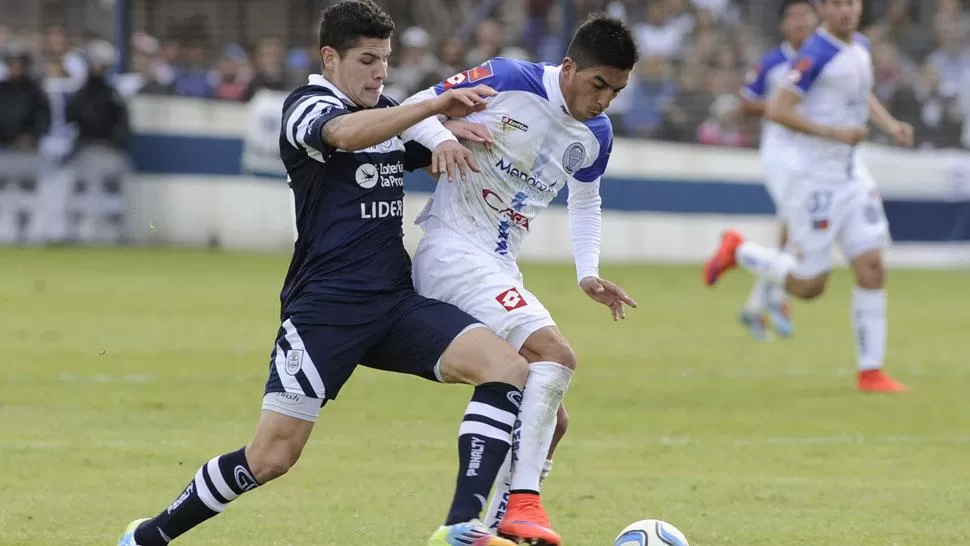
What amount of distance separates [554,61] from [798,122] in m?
11.4

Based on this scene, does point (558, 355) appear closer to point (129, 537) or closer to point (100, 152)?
point (129, 537)

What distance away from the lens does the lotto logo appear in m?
6.09

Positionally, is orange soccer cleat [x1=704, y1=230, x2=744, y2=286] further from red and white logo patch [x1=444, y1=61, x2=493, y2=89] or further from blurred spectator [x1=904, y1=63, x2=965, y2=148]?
blurred spectator [x1=904, y1=63, x2=965, y2=148]

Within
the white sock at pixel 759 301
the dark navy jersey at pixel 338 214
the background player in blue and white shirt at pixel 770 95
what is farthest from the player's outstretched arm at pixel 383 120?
the white sock at pixel 759 301

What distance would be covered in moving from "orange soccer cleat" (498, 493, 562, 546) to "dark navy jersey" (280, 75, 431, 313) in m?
0.89

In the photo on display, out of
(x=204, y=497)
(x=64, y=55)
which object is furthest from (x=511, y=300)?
(x=64, y=55)

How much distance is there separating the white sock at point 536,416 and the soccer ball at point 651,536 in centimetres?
38

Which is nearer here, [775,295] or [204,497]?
[204,497]

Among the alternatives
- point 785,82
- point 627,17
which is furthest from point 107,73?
point 785,82

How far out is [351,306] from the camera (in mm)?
5926

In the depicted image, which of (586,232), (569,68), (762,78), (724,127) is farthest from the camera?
(724,127)

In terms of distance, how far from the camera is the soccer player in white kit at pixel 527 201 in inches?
237

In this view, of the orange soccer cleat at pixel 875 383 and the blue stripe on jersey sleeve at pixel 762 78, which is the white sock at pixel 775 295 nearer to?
the blue stripe on jersey sleeve at pixel 762 78

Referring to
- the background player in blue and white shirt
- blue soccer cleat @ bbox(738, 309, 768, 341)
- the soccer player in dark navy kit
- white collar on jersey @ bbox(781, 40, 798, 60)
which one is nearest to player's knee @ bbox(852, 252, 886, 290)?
the background player in blue and white shirt
